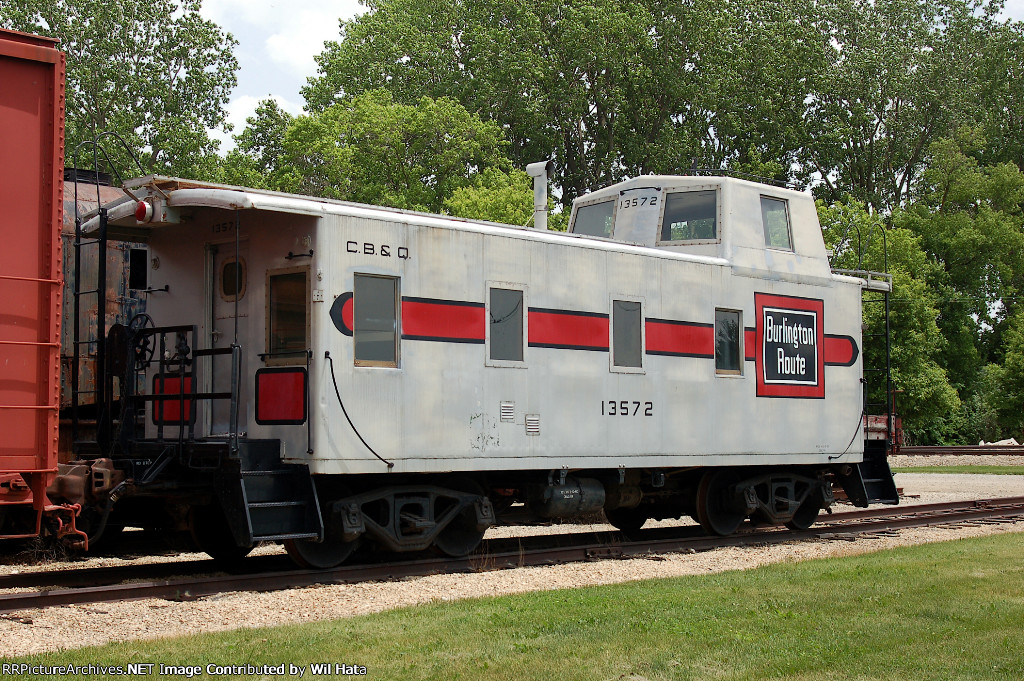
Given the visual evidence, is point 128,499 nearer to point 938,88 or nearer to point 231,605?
point 231,605

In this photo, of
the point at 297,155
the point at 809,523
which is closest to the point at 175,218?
the point at 809,523

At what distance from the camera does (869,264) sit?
42188 mm

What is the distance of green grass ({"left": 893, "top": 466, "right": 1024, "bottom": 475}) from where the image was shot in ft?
104

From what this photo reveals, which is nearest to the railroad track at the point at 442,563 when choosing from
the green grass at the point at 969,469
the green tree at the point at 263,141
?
the green grass at the point at 969,469

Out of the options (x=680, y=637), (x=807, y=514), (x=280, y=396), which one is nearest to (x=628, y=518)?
(x=807, y=514)

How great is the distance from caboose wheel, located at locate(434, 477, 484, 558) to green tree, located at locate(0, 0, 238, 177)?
30708mm

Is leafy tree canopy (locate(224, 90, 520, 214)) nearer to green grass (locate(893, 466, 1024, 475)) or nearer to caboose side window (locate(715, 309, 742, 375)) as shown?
green grass (locate(893, 466, 1024, 475))

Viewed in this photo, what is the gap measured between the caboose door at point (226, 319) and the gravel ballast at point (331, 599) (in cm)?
244

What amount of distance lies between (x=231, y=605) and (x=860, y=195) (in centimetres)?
5346

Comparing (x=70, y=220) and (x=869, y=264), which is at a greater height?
(x=869, y=264)

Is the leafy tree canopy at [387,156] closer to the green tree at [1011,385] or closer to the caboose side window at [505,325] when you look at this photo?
the green tree at [1011,385]

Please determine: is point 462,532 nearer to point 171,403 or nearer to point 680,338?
point 171,403

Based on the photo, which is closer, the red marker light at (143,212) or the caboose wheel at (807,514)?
the red marker light at (143,212)

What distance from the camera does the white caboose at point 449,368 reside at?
1085 cm
